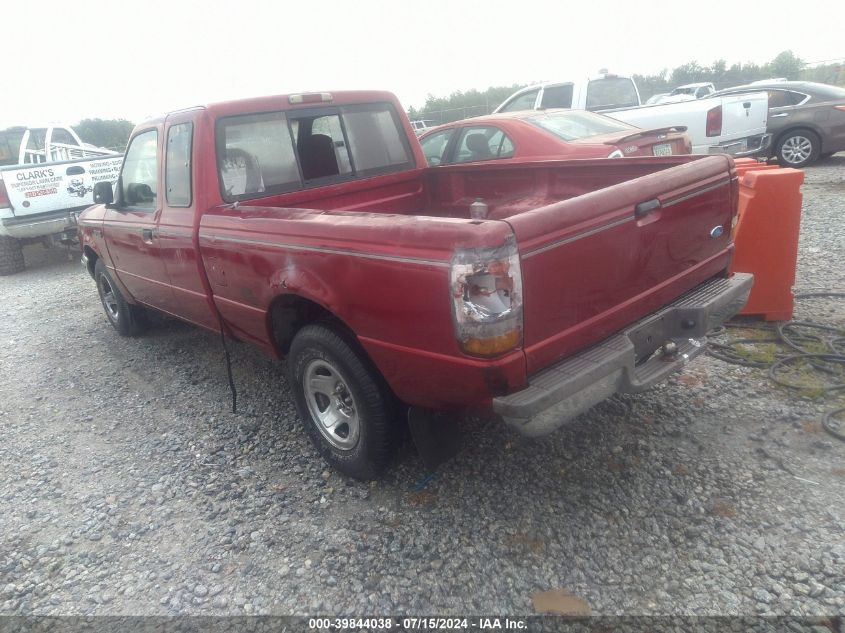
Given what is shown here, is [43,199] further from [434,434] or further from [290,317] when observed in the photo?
[434,434]

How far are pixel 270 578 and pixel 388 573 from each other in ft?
1.67

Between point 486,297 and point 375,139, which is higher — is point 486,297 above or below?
below

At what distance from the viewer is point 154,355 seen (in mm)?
5438

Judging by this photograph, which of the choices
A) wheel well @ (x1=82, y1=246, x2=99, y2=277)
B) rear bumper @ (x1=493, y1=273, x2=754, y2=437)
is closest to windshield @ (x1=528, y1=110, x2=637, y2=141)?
rear bumper @ (x1=493, y1=273, x2=754, y2=437)

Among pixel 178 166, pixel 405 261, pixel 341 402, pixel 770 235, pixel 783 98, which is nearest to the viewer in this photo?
pixel 405 261

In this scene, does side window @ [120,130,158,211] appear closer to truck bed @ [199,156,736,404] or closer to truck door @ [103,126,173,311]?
truck door @ [103,126,173,311]

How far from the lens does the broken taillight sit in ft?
7.29

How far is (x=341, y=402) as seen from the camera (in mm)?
3260

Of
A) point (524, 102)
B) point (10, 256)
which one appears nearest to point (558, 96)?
point (524, 102)

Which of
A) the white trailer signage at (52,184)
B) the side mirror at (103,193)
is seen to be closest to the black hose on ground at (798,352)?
the side mirror at (103,193)

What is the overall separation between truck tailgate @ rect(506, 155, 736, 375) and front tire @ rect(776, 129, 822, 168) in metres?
9.07

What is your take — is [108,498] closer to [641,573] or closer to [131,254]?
[131,254]

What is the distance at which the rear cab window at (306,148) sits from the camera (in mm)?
3771

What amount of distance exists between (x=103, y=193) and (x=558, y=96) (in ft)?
24.3
